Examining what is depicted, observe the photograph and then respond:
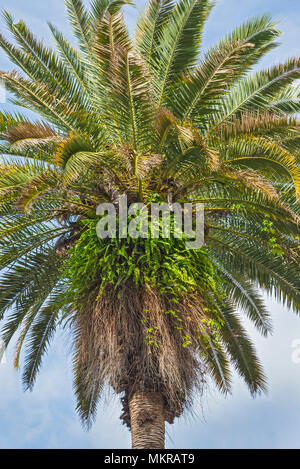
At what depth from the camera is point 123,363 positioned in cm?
856

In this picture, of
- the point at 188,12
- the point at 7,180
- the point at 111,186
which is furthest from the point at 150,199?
the point at 188,12

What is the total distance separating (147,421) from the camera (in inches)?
340

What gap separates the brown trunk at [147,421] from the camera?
8562 millimetres

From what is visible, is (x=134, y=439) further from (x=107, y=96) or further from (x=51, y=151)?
(x=107, y=96)

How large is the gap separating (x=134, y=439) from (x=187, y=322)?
1.90 m

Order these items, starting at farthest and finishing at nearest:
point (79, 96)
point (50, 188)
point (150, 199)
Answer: point (79, 96) < point (150, 199) < point (50, 188)

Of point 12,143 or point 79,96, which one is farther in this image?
point 79,96
